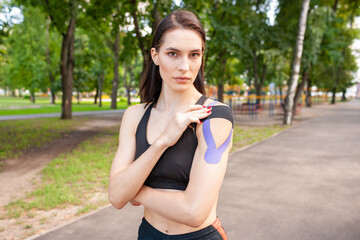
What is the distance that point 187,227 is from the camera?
5.30 feet

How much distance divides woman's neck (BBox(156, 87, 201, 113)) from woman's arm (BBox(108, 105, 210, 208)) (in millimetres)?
175

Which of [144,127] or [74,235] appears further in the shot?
[74,235]

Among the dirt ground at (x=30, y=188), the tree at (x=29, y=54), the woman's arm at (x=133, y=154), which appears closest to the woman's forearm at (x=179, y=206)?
the woman's arm at (x=133, y=154)

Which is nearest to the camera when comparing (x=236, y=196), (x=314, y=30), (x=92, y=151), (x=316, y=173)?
(x=236, y=196)

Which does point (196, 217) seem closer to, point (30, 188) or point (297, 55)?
point (30, 188)

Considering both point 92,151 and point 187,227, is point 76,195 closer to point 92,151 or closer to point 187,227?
point 92,151

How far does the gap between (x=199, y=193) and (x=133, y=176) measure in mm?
351

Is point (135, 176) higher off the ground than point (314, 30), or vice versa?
point (314, 30)

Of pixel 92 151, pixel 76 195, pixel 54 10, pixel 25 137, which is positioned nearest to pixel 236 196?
pixel 76 195

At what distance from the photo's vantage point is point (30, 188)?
6473 millimetres

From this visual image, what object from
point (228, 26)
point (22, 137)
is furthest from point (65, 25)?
point (228, 26)

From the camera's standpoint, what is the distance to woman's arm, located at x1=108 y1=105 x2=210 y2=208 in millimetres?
1490

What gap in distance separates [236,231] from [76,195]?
3.22m

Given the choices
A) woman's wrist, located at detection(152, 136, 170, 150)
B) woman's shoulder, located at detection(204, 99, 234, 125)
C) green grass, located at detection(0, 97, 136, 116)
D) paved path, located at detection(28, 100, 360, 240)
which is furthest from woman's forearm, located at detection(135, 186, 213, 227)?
green grass, located at detection(0, 97, 136, 116)
